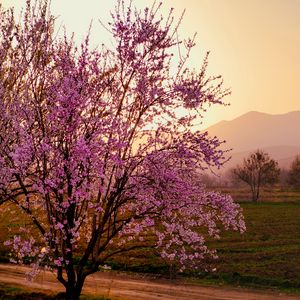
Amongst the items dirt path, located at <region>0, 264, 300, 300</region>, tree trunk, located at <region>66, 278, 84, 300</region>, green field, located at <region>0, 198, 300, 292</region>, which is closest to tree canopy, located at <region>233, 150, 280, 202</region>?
green field, located at <region>0, 198, 300, 292</region>

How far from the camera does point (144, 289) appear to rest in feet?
80.6

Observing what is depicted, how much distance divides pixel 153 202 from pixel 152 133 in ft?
7.26

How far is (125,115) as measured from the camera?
15094mm

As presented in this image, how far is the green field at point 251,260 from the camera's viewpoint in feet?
92.2

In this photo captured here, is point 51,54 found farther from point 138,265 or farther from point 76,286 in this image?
point 138,265

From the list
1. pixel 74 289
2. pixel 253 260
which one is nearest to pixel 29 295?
pixel 74 289

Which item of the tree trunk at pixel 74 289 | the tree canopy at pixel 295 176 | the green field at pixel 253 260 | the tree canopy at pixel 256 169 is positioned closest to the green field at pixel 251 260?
the green field at pixel 253 260

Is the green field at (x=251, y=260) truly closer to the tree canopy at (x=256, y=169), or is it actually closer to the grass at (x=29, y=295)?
the grass at (x=29, y=295)

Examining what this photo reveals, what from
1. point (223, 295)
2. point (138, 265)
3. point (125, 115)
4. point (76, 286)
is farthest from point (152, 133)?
point (138, 265)

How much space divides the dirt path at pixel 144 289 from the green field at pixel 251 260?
2.34m

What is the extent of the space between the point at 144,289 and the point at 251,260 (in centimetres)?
1024

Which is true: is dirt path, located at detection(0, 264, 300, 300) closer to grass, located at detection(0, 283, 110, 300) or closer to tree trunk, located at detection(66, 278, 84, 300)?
grass, located at detection(0, 283, 110, 300)

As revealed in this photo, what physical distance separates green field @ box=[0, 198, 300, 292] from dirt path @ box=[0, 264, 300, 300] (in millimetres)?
2336

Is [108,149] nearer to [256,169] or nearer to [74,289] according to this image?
[74,289]
